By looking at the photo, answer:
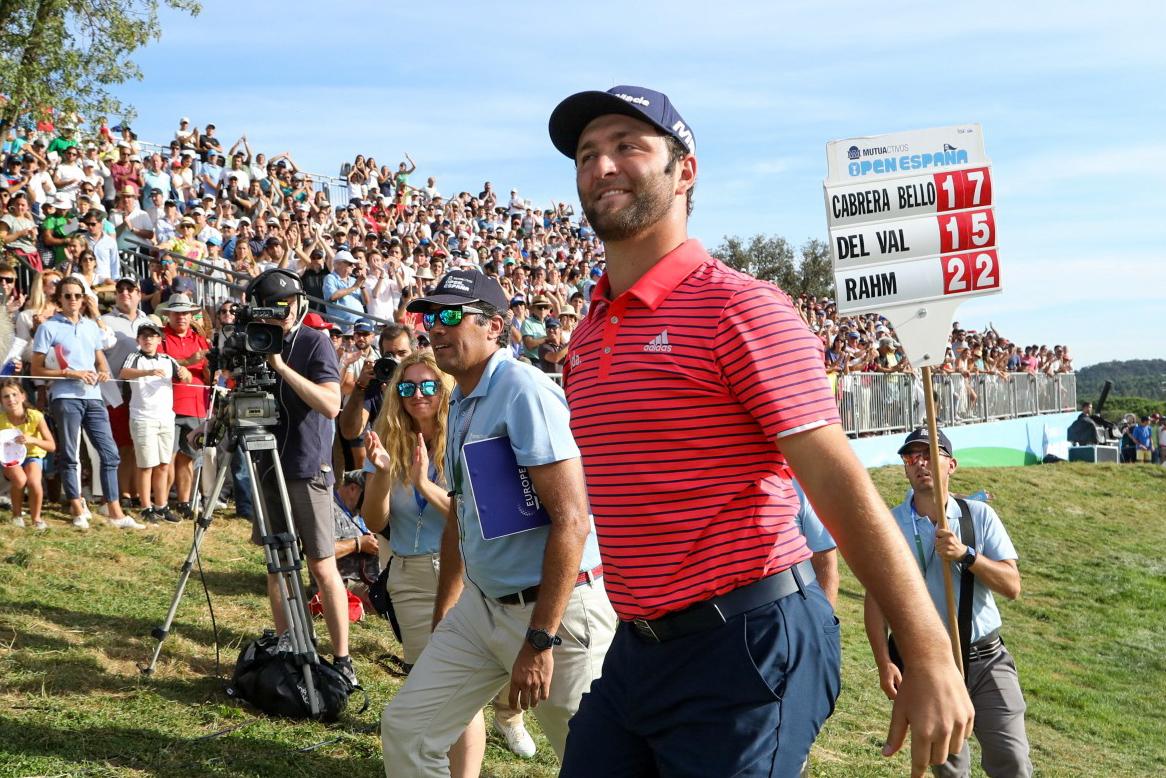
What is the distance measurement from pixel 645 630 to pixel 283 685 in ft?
13.0

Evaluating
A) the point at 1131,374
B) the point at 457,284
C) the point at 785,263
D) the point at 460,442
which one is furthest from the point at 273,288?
the point at 1131,374

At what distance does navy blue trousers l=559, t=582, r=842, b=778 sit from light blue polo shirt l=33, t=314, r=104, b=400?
8575 millimetres

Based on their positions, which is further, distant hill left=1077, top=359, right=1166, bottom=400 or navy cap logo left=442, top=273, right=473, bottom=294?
distant hill left=1077, top=359, right=1166, bottom=400

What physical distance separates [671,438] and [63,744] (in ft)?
13.4

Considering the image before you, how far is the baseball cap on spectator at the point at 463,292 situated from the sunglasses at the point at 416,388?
109 cm

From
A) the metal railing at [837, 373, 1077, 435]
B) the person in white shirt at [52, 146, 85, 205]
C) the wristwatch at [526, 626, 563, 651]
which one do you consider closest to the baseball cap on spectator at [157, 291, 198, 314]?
the person in white shirt at [52, 146, 85, 205]

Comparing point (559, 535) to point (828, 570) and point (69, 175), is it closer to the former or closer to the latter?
point (828, 570)

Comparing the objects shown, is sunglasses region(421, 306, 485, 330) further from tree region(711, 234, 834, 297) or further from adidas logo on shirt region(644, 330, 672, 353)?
tree region(711, 234, 834, 297)

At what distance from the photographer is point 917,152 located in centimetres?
545

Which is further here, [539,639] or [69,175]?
[69,175]

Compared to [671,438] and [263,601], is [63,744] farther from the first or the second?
[671,438]

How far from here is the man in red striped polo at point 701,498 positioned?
2.15m

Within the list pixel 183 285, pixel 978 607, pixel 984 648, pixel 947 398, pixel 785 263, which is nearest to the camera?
pixel 984 648

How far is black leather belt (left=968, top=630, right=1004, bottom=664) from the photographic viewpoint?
5504 millimetres
